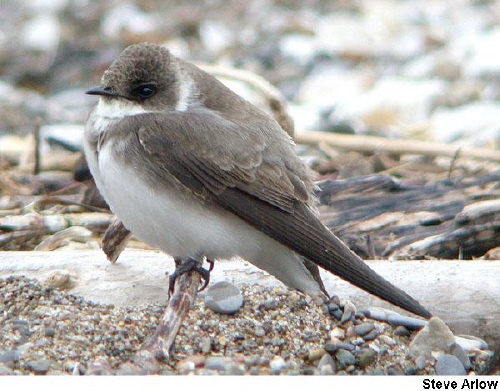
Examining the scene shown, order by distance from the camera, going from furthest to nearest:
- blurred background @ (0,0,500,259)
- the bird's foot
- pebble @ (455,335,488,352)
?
1. blurred background @ (0,0,500,259)
2. the bird's foot
3. pebble @ (455,335,488,352)

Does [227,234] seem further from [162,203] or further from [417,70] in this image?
[417,70]

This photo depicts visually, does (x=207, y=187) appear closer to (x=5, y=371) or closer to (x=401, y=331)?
(x=401, y=331)

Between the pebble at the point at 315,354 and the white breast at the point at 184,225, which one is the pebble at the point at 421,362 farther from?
the white breast at the point at 184,225

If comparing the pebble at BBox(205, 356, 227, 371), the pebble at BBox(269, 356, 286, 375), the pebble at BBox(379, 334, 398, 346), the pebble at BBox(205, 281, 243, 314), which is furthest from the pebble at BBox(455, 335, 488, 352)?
the pebble at BBox(205, 356, 227, 371)

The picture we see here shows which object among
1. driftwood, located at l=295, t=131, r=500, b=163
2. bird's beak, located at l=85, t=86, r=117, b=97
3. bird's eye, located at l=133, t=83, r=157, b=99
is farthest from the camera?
driftwood, located at l=295, t=131, r=500, b=163

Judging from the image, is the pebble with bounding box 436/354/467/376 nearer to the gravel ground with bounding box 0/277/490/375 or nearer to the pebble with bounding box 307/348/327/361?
the gravel ground with bounding box 0/277/490/375

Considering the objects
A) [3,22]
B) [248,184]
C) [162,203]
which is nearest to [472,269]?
[248,184]

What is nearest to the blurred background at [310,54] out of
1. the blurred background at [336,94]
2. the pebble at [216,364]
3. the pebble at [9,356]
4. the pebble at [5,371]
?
the blurred background at [336,94]

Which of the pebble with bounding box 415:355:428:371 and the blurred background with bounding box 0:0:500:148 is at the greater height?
the pebble with bounding box 415:355:428:371
